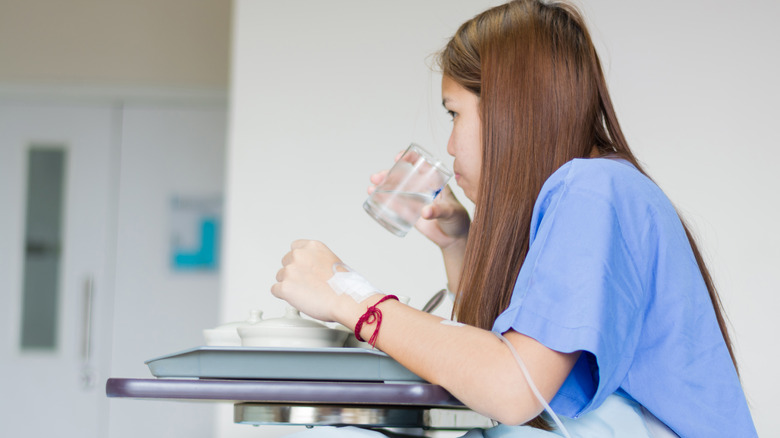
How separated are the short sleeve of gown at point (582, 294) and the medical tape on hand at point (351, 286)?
0.58ft

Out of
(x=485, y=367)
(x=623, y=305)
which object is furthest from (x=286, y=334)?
(x=623, y=305)

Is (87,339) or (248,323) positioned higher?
(248,323)

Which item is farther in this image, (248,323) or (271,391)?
(248,323)

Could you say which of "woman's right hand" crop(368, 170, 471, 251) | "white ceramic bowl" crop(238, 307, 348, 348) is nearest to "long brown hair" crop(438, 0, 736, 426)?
"white ceramic bowl" crop(238, 307, 348, 348)

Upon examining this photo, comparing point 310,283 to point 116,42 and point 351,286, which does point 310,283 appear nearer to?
point 351,286

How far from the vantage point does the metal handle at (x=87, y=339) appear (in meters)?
3.40

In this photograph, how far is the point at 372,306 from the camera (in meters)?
0.90

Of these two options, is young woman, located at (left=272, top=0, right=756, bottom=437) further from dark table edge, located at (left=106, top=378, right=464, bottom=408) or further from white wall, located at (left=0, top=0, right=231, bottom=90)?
white wall, located at (left=0, top=0, right=231, bottom=90)

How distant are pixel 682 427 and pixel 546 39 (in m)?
0.53

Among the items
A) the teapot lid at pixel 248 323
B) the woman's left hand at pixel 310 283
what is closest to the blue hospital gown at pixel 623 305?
the woman's left hand at pixel 310 283

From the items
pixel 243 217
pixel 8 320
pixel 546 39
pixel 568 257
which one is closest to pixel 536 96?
pixel 546 39

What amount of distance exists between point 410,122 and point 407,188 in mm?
1297

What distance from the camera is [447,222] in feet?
4.82

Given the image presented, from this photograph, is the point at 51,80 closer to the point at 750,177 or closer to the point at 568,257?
the point at 750,177
